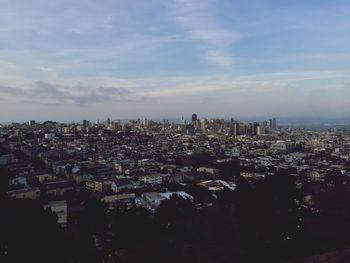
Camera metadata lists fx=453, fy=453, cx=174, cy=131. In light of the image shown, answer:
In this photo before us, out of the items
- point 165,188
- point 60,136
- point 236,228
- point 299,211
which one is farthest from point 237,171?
point 60,136

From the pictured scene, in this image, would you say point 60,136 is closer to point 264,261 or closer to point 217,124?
point 217,124

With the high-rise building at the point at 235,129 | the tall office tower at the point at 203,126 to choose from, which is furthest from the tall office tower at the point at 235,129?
the tall office tower at the point at 203,126

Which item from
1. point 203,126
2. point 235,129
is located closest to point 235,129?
point 235,129

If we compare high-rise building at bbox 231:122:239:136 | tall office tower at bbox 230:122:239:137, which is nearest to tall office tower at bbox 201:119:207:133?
tall office tower at bbox 230:122:239:137

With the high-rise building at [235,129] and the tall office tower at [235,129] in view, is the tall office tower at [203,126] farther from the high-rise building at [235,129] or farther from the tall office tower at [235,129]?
the high-rise building at [235,129]

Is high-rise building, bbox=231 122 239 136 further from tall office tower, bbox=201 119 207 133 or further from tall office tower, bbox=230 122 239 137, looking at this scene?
tall office tower, bbox=201 119 207 133

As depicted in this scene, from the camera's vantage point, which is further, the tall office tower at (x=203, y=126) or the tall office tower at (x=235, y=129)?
the tall office tower at (x=203, y=126)

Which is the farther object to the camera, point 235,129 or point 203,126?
point 203,126

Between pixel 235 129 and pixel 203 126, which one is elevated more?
pixel 203 126

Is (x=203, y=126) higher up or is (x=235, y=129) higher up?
(x=203, y=126)

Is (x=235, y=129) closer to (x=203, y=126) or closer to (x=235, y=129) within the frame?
(x=235, y=129)

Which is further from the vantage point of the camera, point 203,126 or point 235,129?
point 203,126
